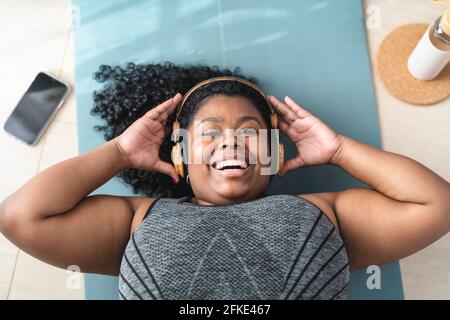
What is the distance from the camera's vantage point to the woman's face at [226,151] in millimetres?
854

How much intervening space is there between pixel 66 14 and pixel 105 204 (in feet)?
2.25

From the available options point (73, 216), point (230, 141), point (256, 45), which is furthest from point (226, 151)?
point (256, 45)

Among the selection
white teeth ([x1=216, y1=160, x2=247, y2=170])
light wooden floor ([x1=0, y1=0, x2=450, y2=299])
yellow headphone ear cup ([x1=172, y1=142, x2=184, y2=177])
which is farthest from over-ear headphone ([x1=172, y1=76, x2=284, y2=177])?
light wooden floor ([x1=0, y1=0, x2=450, y2=299])

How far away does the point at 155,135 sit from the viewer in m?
1.01

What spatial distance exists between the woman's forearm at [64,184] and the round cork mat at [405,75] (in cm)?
79

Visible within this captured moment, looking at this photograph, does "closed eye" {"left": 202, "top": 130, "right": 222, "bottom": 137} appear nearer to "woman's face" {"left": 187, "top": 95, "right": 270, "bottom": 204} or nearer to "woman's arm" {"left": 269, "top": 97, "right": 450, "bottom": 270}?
"woman's face" {"left": 187, "top": 95, "right": 270, "bottom": 204}

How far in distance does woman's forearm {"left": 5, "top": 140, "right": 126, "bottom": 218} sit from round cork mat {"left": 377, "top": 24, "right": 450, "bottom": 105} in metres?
0.79

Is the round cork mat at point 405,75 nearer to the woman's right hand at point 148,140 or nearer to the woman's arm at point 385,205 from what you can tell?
the woman's arm at point 385,205

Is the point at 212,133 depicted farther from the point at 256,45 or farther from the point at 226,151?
the point at 256,45

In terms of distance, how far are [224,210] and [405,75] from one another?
0.74 meters

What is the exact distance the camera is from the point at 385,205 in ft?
2.93

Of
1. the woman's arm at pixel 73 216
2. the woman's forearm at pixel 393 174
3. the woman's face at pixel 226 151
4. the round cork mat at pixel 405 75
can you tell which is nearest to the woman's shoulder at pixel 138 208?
the woman's arm at pixel 73 216

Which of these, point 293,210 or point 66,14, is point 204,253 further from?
point 66,14
